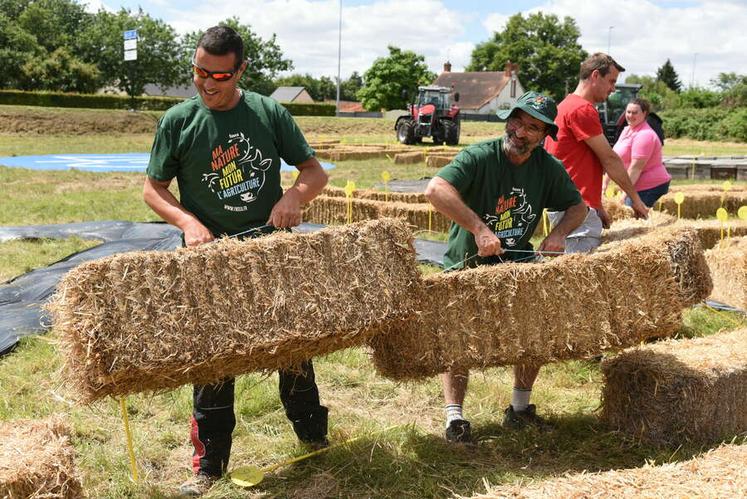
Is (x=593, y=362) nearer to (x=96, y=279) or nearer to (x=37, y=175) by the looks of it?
(x=96, y=279)

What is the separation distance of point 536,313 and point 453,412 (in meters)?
0.79

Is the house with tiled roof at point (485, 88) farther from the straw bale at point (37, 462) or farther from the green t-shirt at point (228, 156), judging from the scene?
the straw bale at point (37, 462)

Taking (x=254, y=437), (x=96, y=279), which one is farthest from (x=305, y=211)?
(x=96, y=279)

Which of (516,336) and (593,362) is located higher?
(516,336)

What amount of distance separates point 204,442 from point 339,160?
2005cm

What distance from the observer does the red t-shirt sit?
516cm

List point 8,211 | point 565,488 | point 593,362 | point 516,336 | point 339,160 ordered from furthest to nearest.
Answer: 1. point 339,160
2. point 8,211
3. point 593,362
4. point 516,336
5. point 565,488

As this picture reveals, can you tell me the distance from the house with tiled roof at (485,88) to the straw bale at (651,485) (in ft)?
282

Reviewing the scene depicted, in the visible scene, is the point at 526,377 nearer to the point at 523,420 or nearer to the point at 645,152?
the point at 523,420

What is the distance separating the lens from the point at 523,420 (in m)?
4.37

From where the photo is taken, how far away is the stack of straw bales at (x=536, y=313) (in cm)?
374

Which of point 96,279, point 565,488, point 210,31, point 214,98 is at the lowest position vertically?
point 565,488

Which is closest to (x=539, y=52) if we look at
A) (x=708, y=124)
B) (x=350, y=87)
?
(x=350, y=87)

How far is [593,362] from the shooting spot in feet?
17.9
